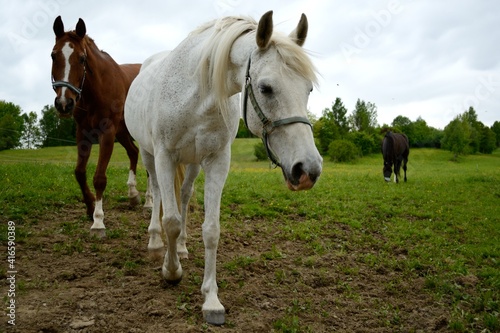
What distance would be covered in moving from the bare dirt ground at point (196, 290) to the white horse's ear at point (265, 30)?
2190mm

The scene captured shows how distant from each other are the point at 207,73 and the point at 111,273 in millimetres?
2418

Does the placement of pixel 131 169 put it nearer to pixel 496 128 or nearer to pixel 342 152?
pixel 342 152

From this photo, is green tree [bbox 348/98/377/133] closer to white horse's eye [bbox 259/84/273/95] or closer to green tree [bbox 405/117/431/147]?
green tree [bbox 405/117/431/147]

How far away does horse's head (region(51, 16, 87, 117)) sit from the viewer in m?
4.91

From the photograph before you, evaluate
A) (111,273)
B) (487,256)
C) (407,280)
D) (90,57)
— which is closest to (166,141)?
(111,273)

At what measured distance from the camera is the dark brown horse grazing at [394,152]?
1433 cm

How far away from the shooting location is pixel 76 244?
193 inches

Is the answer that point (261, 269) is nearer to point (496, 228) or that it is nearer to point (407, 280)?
point (407, 280)

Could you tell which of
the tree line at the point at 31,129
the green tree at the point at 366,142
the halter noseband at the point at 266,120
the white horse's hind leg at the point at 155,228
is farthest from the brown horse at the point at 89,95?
the green tree at the point at 366,142

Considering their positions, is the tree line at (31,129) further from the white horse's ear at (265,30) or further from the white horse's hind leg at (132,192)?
the white horse's ear at (265,30)

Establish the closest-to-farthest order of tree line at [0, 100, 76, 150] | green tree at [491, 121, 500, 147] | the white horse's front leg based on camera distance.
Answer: the white horse's front leg
tree line at [0, 100, 76, 150]
green tree at [491, 121, 500, 147]

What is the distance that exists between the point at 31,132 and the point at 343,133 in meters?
46.1

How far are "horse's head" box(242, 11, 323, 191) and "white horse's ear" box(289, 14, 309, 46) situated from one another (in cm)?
24

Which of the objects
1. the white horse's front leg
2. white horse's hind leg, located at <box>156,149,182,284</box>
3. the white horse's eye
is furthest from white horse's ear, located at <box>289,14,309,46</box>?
white horse's hind leg, located at <box>156,149,182,284</box>
